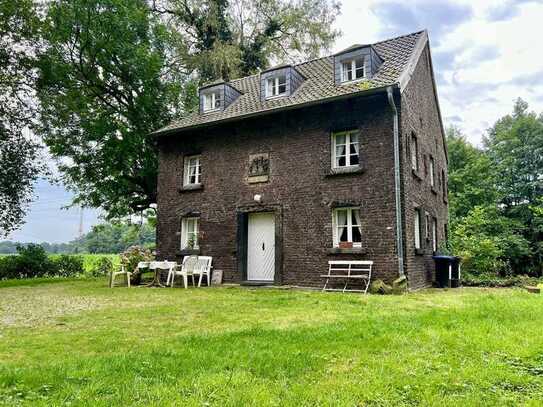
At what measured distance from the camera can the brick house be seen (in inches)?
460

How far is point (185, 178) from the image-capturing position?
15742 millimetres

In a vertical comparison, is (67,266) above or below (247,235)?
below

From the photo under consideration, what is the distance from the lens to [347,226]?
12.2m

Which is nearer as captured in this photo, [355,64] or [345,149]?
[345,149]

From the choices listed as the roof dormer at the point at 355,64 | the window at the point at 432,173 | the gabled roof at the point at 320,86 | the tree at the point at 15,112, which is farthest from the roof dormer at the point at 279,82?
the tree at the point at 15,112

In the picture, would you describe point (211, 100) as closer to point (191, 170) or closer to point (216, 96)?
point (216, 96)

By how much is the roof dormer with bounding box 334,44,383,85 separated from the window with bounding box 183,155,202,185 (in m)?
5.93

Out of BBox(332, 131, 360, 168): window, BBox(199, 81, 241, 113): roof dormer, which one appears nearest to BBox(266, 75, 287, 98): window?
BBox(199, 81, 241, 113): roof dormer

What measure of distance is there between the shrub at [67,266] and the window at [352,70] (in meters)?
16.7

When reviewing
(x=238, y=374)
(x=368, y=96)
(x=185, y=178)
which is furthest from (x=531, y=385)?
(x=185, y=178)

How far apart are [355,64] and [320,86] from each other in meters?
1.29

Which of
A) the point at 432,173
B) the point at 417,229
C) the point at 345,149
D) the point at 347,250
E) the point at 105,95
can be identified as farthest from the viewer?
the point at 105,95

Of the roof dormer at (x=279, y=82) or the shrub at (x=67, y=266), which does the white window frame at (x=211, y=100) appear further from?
the shrub at (x=67, y=266)

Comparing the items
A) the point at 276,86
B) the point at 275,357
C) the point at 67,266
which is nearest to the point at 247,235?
the point at 276,86
